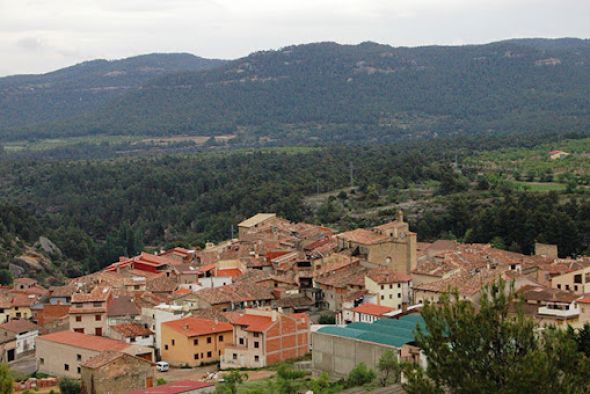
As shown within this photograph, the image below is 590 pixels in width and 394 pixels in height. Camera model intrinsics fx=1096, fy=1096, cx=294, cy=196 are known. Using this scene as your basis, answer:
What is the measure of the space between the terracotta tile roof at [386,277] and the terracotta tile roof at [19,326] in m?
13.6

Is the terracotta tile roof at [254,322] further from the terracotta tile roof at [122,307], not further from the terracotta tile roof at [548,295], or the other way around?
the terracotta tile roof at [548,295]

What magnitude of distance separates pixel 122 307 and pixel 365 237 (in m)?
13.4

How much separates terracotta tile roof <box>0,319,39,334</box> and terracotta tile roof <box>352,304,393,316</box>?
502 inches

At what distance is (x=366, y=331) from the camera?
115 feet

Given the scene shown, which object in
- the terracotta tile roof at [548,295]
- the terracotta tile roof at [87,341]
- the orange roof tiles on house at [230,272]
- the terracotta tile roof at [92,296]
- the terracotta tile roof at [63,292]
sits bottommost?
the terracotta tile roof at [63,292]

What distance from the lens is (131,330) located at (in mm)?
40062

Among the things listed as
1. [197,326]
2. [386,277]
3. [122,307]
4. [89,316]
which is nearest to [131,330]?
[89,316]

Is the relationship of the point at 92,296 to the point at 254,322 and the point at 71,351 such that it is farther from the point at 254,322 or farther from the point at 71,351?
the point at 254,322

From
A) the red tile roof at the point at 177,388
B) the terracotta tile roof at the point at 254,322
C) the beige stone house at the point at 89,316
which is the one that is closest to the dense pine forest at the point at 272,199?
the terracotta tile roof at the point at 254,322

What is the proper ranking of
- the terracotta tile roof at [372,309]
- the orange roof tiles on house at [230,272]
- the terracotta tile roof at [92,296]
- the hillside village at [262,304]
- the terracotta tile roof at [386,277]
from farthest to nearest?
the orange roof tiles on house at [230,272]
the terracotta tile roof at [386,277]
the terracotta tile roof at [92,296]
the terracotta tile roof at [372,309]
the hillside village at [262,304]

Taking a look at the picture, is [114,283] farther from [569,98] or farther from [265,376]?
[569,98]

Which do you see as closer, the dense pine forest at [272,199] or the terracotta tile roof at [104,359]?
the terracotta tile roof at [104,359]

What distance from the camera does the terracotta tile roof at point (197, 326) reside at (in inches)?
1502

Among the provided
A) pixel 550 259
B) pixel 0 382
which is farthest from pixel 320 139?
pixel 0 382
